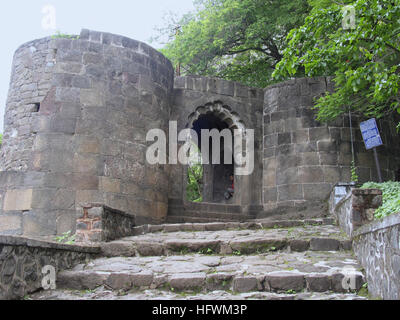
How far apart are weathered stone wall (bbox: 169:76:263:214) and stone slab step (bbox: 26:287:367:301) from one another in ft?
19.4

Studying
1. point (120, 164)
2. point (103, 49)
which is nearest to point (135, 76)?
point (103, 49)

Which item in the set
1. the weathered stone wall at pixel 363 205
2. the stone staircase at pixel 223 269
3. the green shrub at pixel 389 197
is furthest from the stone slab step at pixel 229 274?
the green shrub at pixel 389 197

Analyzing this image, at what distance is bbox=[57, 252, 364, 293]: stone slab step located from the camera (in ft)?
14.5

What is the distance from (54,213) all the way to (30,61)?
10.7 feet

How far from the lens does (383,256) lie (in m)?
3.79

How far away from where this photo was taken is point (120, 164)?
8742 mm

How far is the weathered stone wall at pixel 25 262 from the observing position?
13.7 feet

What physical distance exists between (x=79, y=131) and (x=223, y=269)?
471cm

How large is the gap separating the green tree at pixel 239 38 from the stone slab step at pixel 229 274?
11.6 m

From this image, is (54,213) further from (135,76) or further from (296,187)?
(296,187)

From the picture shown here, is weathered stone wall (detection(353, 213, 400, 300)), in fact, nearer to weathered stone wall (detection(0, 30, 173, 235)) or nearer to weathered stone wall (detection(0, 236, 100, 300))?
weathered stone wall (detection(0, 236, 100, 300))

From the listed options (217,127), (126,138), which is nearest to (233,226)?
(126,138)

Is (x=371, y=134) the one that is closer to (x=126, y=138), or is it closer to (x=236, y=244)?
(x=236, y=244)

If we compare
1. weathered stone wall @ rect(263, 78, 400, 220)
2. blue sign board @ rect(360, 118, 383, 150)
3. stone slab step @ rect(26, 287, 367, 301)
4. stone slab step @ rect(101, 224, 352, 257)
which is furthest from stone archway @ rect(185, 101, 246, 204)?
stone slab step @ rect(26, 287, 367, 301)
